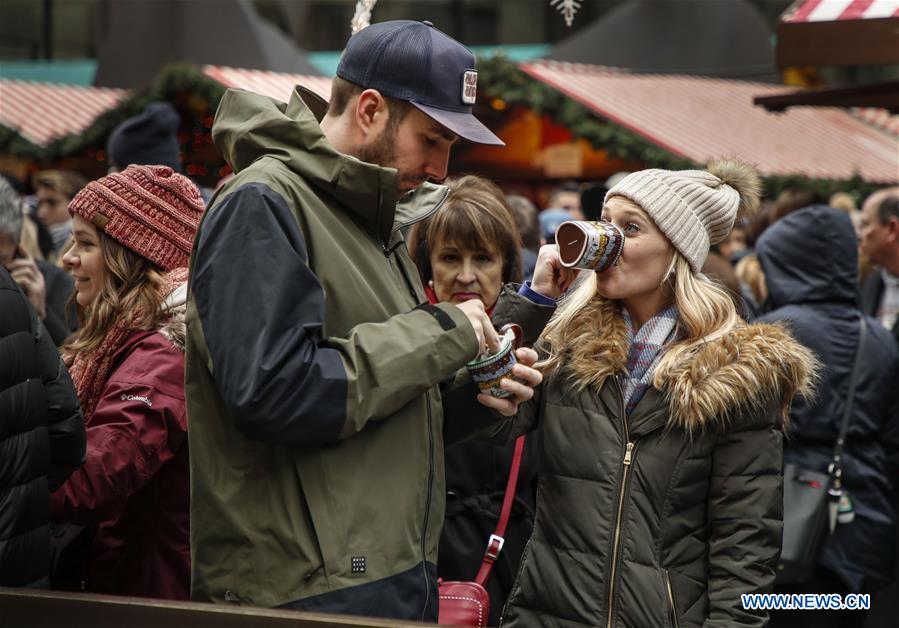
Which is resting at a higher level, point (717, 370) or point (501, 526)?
point (717, 370)

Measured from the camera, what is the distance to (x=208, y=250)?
227 cm

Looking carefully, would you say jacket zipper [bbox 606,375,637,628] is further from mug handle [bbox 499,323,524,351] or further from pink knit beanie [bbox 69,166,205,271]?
pink knit beanie [bbox 69,166,205,271]

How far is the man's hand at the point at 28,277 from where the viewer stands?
477cm

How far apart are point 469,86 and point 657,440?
106 cm

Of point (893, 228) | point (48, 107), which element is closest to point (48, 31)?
point (48, 107)

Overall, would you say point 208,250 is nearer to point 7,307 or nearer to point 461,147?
point 7,307

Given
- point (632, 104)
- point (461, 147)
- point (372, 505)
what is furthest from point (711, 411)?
point (632, 104)

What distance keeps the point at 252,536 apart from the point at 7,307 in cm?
98

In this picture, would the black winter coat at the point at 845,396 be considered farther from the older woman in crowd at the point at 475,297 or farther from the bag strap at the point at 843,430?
the older woman in crowd at the point at 475,297

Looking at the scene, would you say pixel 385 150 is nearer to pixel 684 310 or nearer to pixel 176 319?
pixel 684 310

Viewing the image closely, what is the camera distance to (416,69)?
247 centimetres

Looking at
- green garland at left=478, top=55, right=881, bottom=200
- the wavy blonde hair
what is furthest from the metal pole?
the wavy blonde hair

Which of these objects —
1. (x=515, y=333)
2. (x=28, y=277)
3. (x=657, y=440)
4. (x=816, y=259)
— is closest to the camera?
(x=515, y=333)

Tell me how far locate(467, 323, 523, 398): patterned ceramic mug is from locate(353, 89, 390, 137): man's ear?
56 centimetres
